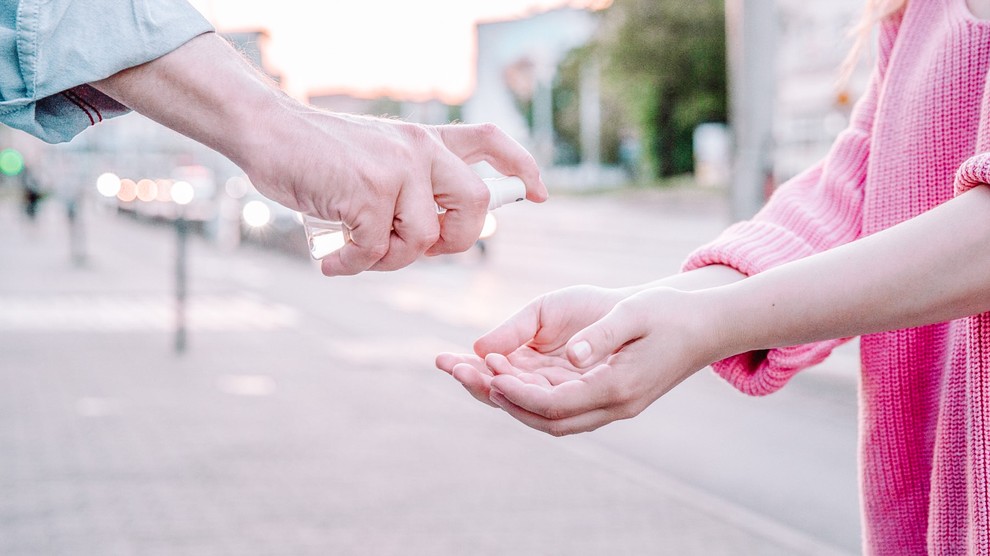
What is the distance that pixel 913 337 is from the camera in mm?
1509

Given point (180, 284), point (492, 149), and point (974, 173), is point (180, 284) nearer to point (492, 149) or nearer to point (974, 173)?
point (492, 149)

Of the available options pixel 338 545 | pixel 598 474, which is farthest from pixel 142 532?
pixel 598 474

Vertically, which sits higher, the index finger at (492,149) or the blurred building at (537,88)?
the index finger at (492,149)

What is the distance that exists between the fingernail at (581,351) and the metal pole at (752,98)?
24.5 feet

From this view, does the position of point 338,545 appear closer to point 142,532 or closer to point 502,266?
point 142,532

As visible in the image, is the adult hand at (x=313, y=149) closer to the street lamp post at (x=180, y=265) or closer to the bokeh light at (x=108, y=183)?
the street lamp post at (x=180, y=265)

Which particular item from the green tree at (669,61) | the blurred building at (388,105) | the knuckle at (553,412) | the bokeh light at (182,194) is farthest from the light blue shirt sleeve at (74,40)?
the blurred building at (388,105)

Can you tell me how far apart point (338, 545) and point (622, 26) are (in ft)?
104

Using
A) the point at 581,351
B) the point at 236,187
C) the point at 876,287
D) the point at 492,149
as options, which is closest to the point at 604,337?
the point at 581,351

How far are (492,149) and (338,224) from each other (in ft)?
0.86

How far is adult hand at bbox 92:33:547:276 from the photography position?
4.87 feet

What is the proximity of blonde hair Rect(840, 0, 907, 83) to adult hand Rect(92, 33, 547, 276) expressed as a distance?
695 mm

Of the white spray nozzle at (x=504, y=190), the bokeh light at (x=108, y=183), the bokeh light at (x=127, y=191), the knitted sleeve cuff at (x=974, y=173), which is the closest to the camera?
the knitted sleeve cuff at (x=974, y=173)

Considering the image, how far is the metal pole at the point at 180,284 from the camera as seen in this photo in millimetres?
8180
